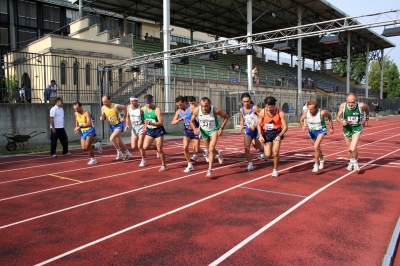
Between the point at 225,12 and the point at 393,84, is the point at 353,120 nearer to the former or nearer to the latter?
the point at 225,12

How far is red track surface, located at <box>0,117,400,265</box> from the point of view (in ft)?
13.7

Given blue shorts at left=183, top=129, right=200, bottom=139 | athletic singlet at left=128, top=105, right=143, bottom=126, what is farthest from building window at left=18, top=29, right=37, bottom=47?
blue shorts at left=183, top=129, right=200, bottom=139

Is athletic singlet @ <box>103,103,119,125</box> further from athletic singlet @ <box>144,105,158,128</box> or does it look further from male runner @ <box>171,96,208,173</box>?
male runner @ <box>171,96,208,173</box>

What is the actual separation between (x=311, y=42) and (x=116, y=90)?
120 ft

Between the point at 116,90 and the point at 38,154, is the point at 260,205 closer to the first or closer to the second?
the point at 38,154

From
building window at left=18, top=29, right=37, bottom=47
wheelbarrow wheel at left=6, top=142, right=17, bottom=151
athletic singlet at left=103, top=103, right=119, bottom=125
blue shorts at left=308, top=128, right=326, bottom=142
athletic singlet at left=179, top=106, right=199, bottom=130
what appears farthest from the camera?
building window at left=18, top=29, right=37, bottom=47

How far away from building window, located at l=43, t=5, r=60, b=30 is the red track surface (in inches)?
1536

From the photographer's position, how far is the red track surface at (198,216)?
13.7ft

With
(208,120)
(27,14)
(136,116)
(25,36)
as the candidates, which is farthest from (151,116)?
(27,14)

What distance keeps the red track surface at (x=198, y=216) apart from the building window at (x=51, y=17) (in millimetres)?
39022

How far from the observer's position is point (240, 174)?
862cm

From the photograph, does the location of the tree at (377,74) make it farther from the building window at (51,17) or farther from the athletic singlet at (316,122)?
the athletic singlet at (316,122)

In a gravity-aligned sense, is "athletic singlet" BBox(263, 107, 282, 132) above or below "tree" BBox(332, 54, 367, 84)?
below

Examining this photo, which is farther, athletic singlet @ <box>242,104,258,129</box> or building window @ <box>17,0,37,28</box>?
building window @ <box>17,0,37,28</box>
